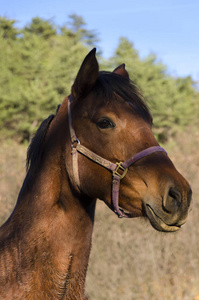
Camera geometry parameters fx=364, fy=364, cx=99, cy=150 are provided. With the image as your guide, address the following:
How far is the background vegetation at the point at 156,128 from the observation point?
26.2 ft

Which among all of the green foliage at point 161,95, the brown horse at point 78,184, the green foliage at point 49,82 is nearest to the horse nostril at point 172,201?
the brown horse at point 78,184

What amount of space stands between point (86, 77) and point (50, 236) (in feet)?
A: 3.57

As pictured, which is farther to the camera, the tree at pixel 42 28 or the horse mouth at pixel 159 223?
the tree at pixel 42 28

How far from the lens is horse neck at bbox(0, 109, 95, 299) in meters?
2.35

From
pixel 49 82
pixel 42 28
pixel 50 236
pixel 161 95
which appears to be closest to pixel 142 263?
pixel 50 236

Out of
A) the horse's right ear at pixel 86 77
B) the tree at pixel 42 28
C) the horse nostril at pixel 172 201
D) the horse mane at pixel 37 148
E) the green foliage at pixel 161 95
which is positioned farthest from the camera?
the tree at pixel 42 28

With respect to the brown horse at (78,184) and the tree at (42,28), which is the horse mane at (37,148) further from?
the tree at (42,28)

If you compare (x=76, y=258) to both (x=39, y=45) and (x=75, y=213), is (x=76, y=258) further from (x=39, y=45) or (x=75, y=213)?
(x=39, y=45)

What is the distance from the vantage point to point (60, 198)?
246 cm

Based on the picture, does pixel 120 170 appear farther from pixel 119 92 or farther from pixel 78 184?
pixel 119 92

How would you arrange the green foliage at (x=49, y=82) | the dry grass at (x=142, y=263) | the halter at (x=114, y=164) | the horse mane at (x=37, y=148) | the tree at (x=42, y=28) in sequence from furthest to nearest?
the tree at (x=42, y=28)
the green foliage at (x=49, y=82)
the dry grass at (x=142, y=263)
the horse mane at (x=37, y=148)
the halter at (x=114, y=164)

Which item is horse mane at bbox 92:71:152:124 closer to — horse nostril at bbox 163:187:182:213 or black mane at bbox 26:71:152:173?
black mane at bbox 26:71:152:173

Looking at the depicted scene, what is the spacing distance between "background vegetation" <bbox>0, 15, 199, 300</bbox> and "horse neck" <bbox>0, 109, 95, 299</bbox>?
464 mm

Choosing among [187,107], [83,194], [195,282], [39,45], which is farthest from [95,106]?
[187,107]
